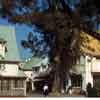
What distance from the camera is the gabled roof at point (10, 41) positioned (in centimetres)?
5644

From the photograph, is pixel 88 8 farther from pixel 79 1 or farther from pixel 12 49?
pixel 12 49

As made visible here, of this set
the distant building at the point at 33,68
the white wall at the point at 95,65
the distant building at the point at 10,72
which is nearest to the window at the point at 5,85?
the distant building at the point at 10,72

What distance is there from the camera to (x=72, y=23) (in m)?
18.8

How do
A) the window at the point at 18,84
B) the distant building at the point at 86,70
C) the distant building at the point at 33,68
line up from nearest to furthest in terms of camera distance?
the window at the point at 18,84, the distant building at the point at 86,70, the distant building at the point at 33,68

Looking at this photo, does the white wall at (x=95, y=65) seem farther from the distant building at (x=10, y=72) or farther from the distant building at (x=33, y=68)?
the distant building at (x=10, y=72)

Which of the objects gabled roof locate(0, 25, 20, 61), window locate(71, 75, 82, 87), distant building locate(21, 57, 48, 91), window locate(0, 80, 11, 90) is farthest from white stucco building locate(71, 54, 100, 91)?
window locate(0, 80, 11, 90)

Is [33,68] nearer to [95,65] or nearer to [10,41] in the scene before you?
[95,65]

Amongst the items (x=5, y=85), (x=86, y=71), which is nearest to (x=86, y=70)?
(x=86, y=71)

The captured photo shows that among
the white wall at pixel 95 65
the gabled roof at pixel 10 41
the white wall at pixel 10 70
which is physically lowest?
the white wall at pixel 10 70

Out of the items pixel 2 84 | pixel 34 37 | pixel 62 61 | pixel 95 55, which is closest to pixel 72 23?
pixel 62 61

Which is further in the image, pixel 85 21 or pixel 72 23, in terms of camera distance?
pixel 85 21

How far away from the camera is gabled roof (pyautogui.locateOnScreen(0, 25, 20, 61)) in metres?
56.4

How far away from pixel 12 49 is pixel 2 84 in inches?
193

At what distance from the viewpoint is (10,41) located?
58.9m
